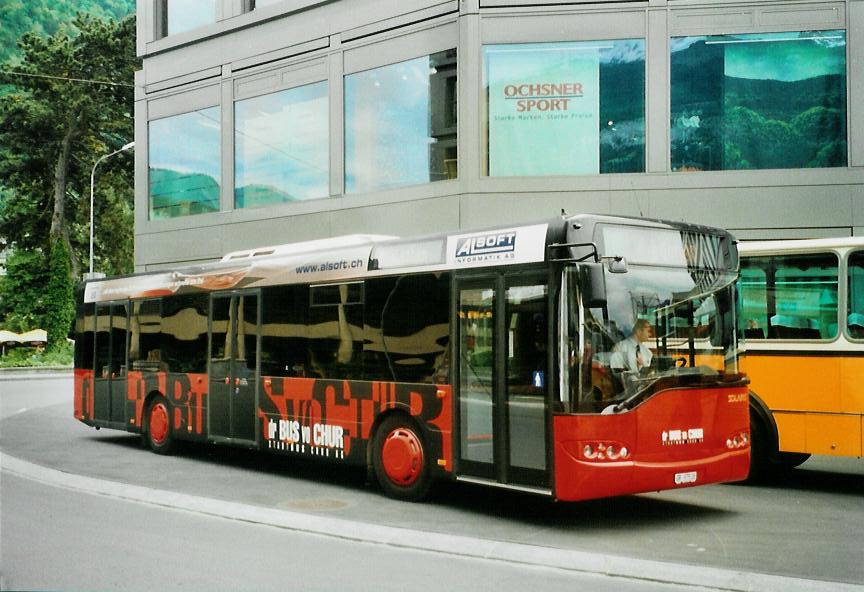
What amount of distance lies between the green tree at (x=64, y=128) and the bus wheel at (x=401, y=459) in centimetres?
4859

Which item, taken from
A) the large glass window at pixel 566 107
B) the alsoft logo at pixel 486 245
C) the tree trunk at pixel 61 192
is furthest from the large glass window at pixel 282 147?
the tree trunk at pixel 61 192

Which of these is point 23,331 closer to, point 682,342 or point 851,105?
point 851,105

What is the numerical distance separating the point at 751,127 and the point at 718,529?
12003mm

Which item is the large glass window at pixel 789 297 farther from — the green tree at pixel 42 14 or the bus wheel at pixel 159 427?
the green tree at pixel 42 14

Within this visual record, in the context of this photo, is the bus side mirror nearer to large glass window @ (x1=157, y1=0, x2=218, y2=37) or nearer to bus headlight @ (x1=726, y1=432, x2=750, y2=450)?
bus headlight @ (x1=726, y1=432, x2=750, y2=450)

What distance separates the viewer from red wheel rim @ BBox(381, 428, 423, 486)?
36.1ft

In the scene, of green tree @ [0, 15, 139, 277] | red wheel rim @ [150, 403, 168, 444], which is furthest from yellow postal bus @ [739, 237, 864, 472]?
green tree @ [0, 15, 139, 277]

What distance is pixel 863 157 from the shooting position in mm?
19156

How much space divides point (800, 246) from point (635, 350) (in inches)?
148

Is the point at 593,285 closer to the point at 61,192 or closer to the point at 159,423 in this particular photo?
the point at 159,423

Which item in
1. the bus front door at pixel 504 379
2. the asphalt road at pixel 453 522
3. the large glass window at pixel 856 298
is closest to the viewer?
the asphalt road at pixel 453 522

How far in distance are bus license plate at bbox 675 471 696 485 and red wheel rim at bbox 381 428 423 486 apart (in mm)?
2799

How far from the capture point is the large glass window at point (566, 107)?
20000 millimetres

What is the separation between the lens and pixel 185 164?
28203 mm
